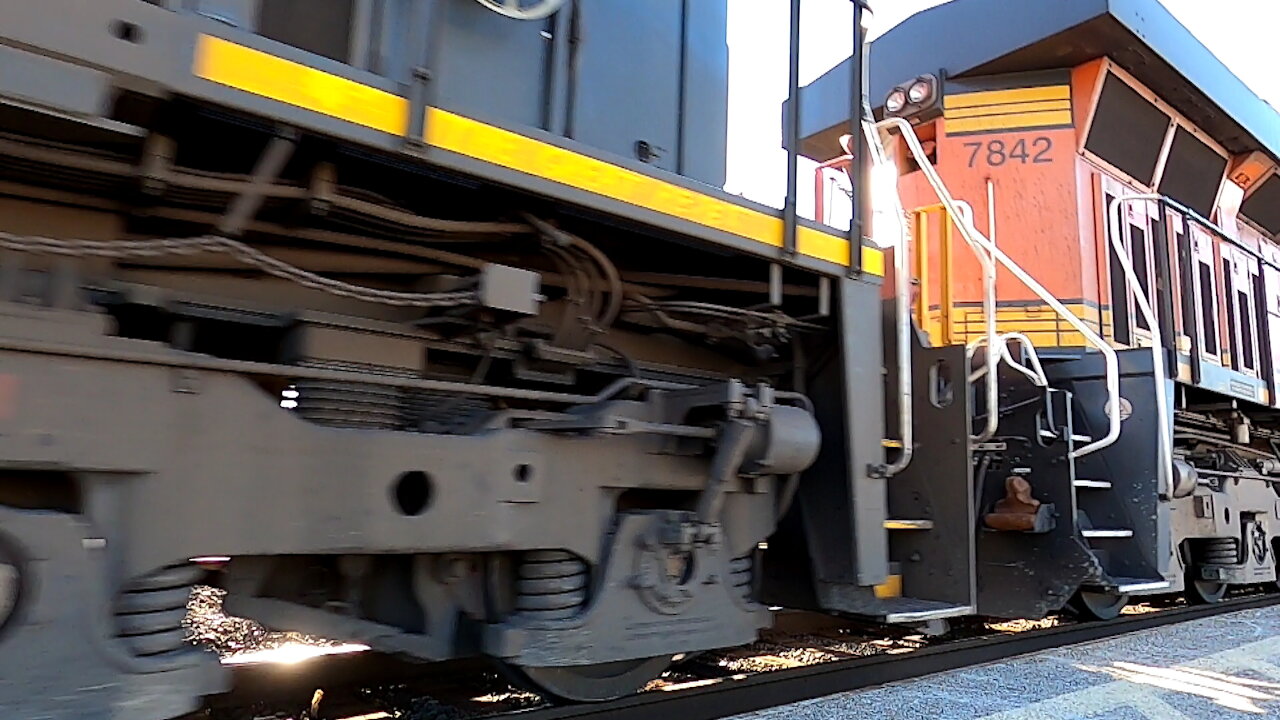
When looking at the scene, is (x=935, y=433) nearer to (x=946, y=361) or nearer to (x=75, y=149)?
(x=946, y=361)

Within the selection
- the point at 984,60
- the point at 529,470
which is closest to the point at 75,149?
the point at 529,470

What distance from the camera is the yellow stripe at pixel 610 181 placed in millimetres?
2207

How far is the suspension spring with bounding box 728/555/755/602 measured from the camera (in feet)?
9.78

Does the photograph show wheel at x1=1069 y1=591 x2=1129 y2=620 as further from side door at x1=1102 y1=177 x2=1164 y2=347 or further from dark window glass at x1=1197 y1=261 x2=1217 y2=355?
dark window glass at x1=1197 y1=261 x2=1217 y2=355

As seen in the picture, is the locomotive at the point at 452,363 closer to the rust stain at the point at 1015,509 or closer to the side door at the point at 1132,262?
the rust stain at the point at 1015,509

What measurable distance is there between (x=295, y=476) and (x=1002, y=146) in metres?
5.46

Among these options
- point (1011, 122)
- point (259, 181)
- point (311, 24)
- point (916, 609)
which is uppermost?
point (1011, 122)

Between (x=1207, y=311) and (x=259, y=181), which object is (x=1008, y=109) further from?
(x=259, y=181)

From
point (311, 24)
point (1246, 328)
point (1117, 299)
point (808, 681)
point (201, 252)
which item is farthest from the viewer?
point (1246, 328)

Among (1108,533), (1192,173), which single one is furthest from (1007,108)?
(1108,533)

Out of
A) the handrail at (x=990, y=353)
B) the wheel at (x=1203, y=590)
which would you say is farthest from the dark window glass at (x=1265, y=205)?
the handrail at (x=990, y=353)

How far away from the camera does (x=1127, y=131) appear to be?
6.32 m

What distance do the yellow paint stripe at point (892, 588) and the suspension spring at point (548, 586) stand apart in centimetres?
161

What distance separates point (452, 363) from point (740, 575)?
3.82 feet
